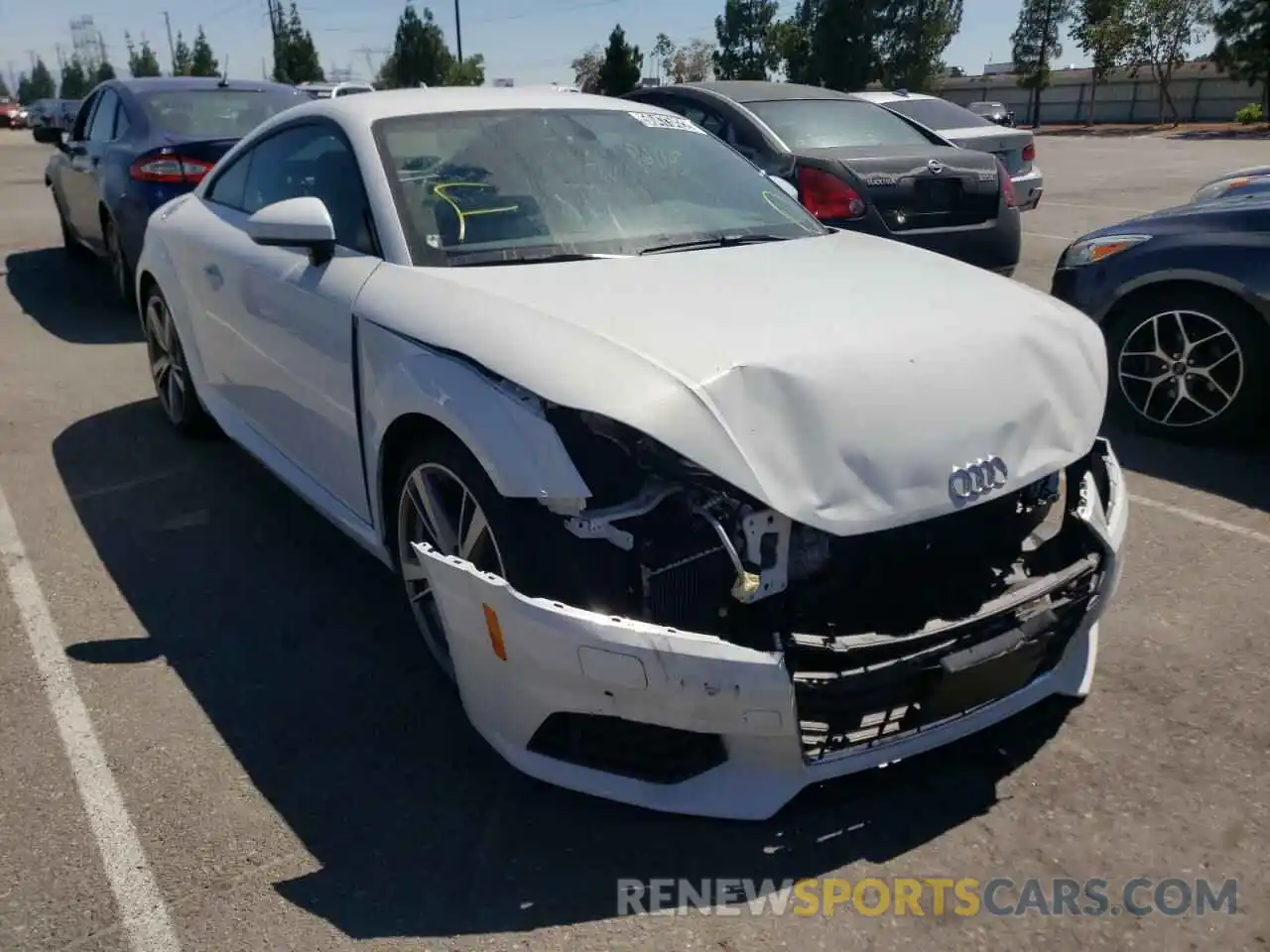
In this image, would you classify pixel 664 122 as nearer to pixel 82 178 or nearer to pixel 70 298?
pixel 82 178

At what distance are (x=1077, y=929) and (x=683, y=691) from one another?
96 cm

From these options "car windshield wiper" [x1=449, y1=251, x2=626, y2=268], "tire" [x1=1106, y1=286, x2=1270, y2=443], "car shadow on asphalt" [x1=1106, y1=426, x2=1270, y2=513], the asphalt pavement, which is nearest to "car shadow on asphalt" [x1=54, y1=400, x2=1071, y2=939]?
the asphalt pavement

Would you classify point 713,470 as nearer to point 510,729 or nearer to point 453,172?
point 510,729

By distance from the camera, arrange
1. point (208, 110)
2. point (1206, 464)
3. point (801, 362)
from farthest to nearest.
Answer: point (208, 110), point (1206, 464), point (801, 362)

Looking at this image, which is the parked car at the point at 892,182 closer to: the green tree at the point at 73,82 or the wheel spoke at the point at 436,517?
the wheel spoke at the point at 436,517

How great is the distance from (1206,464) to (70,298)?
8.44m

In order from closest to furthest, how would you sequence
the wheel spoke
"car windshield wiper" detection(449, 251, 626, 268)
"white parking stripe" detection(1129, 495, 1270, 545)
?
the wheel spoke → "car windshield wiper" detection(449, 251, 626, 268) → "white parking stripe" detection(1129, 495, 1270, 545)

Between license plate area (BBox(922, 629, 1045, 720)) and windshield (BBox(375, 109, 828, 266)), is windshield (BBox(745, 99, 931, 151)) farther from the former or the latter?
license plate area (BBox(922, 629, 1045, 720))

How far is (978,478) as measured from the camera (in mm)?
2479

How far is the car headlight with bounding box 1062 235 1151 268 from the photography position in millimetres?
5328

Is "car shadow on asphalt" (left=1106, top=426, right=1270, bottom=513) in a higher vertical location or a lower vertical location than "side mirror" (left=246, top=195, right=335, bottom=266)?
lower

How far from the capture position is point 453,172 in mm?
3453

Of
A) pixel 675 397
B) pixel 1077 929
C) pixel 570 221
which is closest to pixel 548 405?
pixel 675 397

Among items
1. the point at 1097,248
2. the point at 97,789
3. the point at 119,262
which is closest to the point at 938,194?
the point at 1097,248
